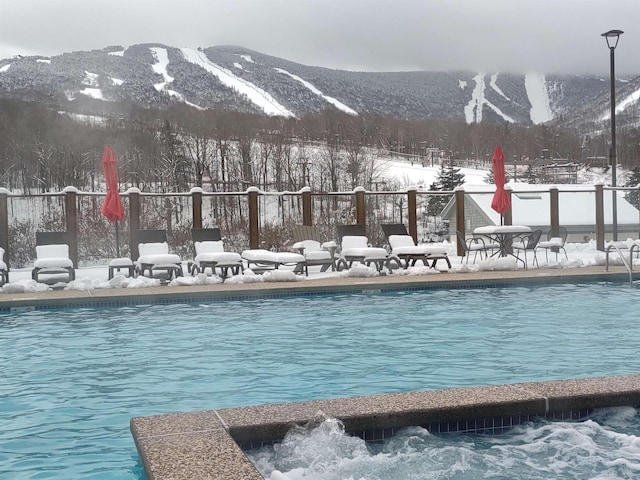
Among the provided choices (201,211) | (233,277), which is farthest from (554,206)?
(233,277)

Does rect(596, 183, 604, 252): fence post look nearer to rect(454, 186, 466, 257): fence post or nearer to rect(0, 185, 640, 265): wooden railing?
rect(0, 185, 640, 265): wooden railing

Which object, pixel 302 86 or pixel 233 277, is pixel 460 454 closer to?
pixel 233 277

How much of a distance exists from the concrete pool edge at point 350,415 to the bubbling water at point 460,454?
0.07 metres

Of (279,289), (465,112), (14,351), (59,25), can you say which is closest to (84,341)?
(14,351)

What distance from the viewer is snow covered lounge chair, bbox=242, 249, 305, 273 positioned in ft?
33.9

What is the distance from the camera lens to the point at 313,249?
37.1 feet

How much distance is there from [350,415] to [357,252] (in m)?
7.53

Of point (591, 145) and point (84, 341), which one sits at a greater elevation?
point (591, 145)

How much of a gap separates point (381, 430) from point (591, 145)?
2668 inches

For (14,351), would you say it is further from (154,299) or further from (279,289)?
(279,289)

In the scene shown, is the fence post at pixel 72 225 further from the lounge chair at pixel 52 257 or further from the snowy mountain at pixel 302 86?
the snowy mountain at pixel 302 86

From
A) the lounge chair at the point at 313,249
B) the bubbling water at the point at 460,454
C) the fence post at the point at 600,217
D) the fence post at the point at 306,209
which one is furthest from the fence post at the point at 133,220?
the bubbling water at the point at 460,454

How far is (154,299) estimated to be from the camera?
8.84m

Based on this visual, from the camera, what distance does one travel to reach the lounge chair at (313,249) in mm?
10867
